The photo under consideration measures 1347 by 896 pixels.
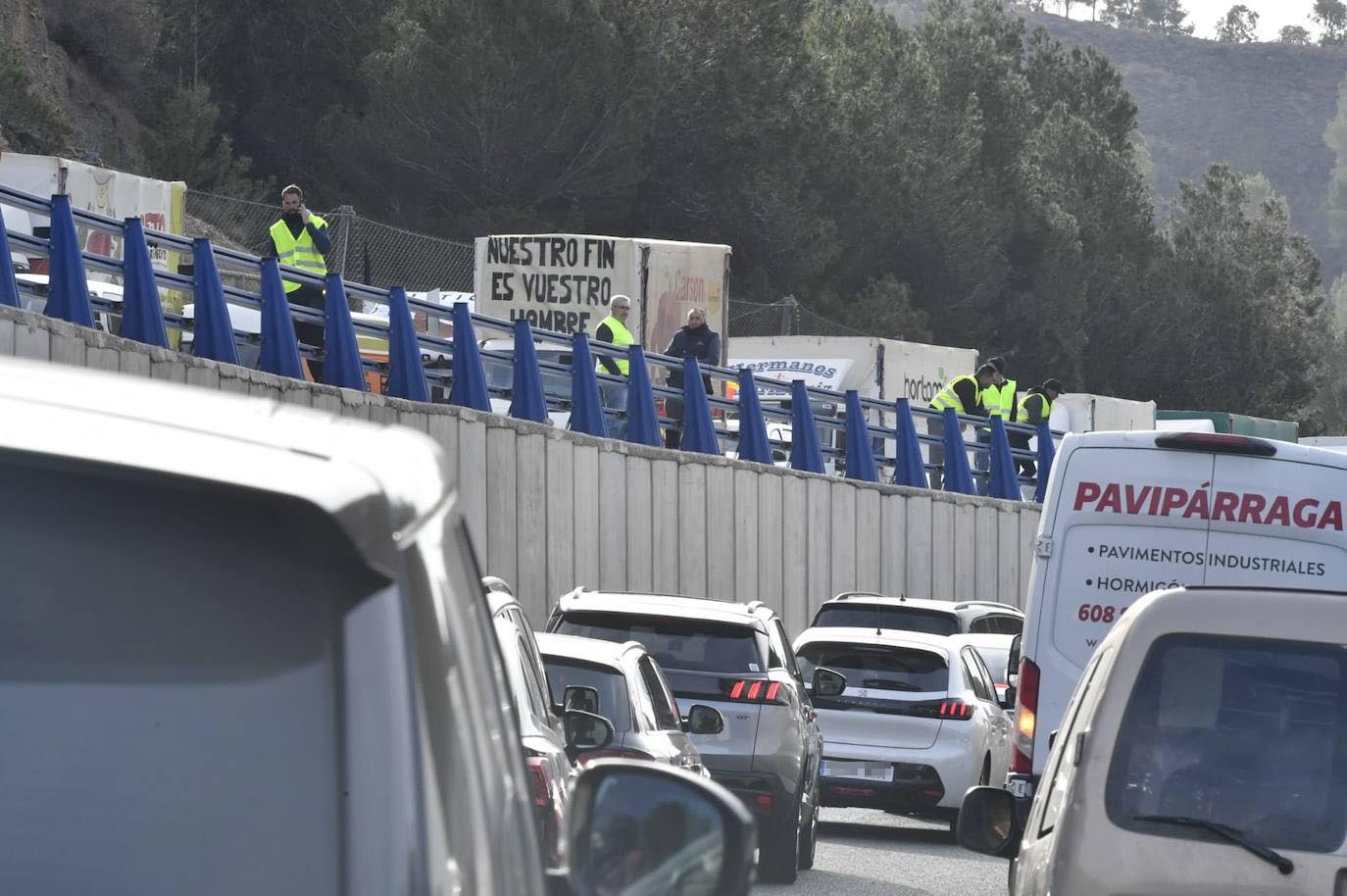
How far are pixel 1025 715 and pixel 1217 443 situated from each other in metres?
1.67

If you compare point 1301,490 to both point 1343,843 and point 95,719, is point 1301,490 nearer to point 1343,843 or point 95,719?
point 1343,843

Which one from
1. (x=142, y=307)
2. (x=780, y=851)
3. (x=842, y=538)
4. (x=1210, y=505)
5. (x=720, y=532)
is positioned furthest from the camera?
(x=842, y=538)

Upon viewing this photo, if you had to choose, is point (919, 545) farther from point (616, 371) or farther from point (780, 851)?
point (780, 851)

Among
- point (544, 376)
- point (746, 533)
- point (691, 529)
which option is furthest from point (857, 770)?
point (544, 376)

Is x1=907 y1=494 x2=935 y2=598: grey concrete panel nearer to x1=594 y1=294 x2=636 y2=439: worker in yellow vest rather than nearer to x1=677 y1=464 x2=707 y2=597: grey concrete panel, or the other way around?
x1=677 y1=464 x2=707 y2=597: grey concrete panel

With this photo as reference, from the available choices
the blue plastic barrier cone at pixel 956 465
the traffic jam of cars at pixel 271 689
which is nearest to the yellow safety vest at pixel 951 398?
the blue plastic barrier cone at pixel 956 465

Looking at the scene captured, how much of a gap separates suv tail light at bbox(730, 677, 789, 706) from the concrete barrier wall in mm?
3110

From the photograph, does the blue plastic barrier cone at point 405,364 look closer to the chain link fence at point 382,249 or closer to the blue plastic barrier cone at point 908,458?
the blue plastic barrier cone at point 908,458

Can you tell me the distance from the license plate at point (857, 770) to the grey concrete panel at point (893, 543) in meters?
11.7

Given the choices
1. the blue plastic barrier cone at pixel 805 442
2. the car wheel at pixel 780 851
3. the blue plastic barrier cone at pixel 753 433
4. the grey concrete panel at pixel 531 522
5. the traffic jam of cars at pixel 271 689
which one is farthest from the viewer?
the blue plastic barrier cone at pixel 805 442

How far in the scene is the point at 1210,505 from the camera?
1225 centimetres

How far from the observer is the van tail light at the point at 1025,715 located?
38.2 ft

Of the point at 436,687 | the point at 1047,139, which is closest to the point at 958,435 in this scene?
the point at 436,687

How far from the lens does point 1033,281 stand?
7850cm
